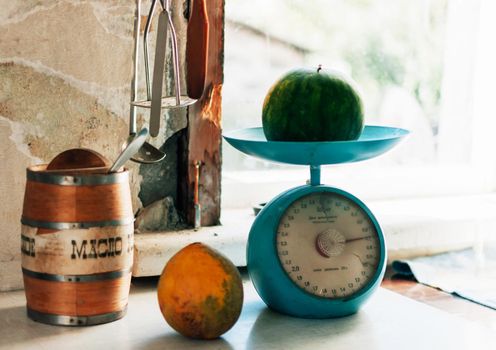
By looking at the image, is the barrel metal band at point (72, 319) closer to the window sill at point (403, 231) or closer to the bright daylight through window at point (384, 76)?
the window sill at point (403, 231)

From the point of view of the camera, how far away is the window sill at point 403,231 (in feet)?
4.90

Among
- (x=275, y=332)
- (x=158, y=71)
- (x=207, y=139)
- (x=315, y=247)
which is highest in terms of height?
(x=158, y=71)

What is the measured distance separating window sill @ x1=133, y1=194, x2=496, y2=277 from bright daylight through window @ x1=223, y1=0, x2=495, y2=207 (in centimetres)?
6

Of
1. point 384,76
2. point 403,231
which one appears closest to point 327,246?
point 403,231

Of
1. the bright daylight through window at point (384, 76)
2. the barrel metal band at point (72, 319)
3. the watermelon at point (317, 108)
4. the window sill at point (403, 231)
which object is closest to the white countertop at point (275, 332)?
the barrel metal band at point (72, 319)

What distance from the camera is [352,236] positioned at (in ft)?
4.20

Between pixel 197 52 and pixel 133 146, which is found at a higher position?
pixel 197 52

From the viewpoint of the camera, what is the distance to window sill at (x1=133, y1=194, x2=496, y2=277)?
58.8 inches

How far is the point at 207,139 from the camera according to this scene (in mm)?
1582

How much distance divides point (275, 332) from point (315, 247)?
137 mm

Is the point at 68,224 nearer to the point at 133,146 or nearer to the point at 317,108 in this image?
the point at 133,146

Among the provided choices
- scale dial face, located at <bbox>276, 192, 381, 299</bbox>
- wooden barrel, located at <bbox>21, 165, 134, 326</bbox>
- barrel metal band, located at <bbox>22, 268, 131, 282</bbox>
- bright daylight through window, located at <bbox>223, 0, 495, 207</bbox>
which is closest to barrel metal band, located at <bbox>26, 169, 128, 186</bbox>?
wooden barrel, located at <bbox>21, 165, 134, 326</bbox>

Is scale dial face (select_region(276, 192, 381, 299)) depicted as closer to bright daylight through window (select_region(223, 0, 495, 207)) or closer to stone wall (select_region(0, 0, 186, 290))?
stone wall (select_region(0, 0, 186, 290))

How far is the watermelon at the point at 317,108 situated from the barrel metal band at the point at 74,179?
0.26m
